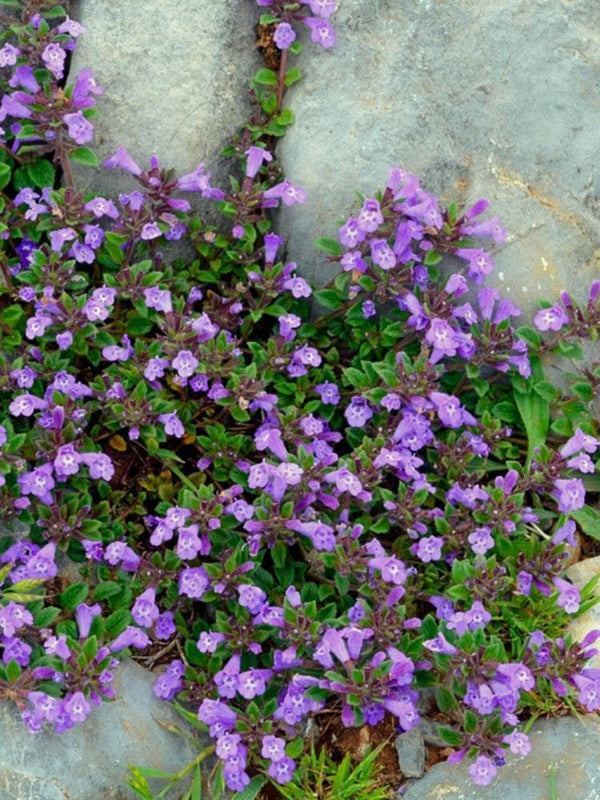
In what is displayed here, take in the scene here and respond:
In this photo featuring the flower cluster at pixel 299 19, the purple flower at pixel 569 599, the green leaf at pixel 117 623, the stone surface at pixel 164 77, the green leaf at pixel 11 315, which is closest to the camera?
the green leaf at pixel 117 623

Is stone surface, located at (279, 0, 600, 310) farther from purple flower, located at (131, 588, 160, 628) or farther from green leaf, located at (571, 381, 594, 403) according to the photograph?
purple flower, located at (131, 588, 160, 628)

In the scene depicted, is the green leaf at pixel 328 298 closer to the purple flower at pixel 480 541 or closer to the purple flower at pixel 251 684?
the purple flower at pixel 480 541

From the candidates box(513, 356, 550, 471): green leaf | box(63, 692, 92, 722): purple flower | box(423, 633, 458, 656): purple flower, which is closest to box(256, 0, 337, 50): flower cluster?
box(513, 356, 550, 471): green leaf

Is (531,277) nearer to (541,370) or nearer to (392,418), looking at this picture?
(541,370)

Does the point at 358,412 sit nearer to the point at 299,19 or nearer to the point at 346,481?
the point at 346,481

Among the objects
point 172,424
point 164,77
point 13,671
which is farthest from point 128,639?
point 164,77

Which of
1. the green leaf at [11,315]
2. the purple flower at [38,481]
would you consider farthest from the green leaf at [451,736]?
the green leaf at [11,315]
